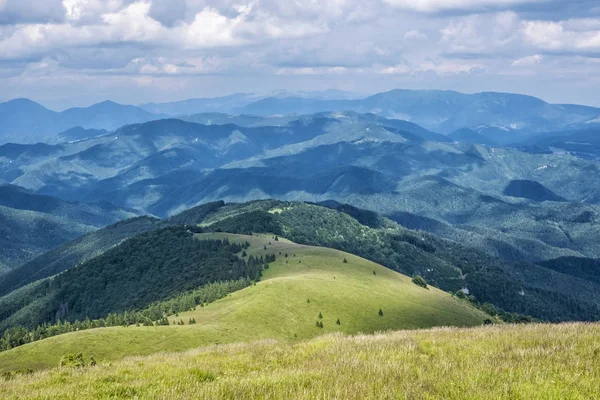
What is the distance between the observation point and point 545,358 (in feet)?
66.9

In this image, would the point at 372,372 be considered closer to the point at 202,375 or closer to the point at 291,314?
the point at 202,375

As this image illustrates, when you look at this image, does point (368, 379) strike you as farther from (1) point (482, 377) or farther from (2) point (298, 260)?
(2) point (298, 260)

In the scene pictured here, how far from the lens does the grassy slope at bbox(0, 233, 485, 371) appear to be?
6306cm

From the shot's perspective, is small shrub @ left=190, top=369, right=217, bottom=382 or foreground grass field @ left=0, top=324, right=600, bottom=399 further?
small shrub @ left=190, top=369, right=217, bottom=382

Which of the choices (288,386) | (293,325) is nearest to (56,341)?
(293,325)

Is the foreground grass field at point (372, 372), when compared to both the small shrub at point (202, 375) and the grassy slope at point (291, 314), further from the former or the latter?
the grassy slope at point (291, 314)

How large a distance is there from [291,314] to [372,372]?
244ft

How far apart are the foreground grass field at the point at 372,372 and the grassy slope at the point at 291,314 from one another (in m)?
39.7

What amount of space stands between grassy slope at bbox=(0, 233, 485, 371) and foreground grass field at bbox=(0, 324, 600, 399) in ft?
130

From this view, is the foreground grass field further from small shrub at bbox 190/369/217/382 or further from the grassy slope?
the grassy slope

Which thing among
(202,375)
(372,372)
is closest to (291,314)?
(202,375)

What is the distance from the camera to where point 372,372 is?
18.5 metres

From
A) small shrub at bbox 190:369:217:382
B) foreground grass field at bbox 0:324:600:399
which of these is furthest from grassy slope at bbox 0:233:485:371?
small shrub at bbox 190:369:217:382

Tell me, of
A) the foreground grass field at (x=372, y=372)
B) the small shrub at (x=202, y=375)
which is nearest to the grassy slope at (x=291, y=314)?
the foreground grass field at (x=372, y=372)
